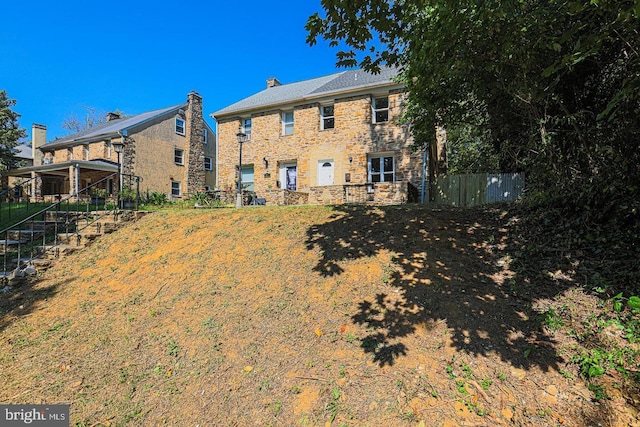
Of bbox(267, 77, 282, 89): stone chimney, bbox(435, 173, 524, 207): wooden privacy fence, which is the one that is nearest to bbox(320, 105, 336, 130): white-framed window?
bbox(435, 173, 524, 207): wooden privacy fence

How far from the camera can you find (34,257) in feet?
21.5

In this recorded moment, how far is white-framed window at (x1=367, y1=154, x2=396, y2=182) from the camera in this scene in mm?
14656

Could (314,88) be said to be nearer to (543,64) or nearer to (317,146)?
(317,146)

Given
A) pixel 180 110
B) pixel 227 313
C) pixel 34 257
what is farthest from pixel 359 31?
pixel 180 110

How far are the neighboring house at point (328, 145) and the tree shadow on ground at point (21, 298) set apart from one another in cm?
892

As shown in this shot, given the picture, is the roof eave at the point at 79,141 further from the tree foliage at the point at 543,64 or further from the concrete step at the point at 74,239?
the tree foliage at the point at 543,64

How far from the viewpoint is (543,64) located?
19.5ft

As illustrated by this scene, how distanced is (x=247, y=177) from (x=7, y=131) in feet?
69.3

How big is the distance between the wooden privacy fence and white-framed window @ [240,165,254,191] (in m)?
10.4

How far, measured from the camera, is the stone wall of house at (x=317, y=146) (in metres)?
14.3

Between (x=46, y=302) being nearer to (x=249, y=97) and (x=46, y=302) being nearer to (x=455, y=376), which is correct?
(x=455, y=376)

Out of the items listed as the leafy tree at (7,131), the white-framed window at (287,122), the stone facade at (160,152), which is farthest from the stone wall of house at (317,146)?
the leafy tree at (7,131)

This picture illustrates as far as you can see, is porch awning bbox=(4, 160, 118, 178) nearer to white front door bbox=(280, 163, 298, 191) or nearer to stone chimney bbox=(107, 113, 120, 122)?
stone chimney bbox=(107, 113, 120, 122)

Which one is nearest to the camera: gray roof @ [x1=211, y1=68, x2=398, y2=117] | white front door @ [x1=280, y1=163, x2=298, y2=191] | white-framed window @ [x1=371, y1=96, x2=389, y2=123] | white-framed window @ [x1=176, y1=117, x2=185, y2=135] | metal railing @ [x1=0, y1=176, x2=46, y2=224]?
metal railing @ [x1=0, y1=176, x2=46, y2=224]
